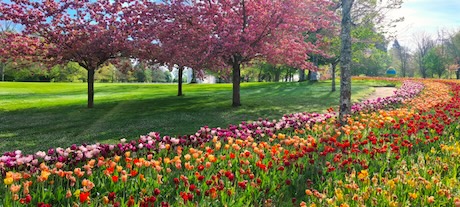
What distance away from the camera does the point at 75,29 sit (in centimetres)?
1520

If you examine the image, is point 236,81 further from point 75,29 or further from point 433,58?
point 433,58

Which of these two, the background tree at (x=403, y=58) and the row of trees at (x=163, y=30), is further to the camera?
the background tree at (x=403, y=58)

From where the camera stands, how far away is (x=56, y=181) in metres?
4.73

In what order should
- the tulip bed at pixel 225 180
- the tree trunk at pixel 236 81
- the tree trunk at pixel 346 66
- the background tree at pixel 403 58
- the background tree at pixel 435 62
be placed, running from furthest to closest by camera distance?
the background tree at pixel 403 58
the background tree at pixel 435 62
the tree trunk at pixel 236 81
the tree trunk at pixel 346 66
the tulip bed at pixel 225 180

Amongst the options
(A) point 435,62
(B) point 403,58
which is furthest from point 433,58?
(B) point 403,58

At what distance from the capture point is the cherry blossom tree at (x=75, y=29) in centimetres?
1482

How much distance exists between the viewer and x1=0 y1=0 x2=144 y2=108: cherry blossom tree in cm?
1482

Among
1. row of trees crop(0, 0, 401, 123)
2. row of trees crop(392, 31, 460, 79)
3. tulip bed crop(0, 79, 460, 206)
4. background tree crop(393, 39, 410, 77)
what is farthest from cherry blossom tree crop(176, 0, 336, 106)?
background tree crop(393, 39, 410, 77)

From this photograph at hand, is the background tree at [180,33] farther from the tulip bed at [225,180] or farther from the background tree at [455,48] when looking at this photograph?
the background tree at [455,48]

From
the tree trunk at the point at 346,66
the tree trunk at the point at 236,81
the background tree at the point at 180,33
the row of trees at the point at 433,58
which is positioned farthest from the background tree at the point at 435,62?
the tree trunk at the point at 346,66

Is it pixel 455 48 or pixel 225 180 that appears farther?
pixel 455 48

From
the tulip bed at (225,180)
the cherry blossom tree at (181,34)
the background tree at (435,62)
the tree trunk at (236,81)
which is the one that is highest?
the background tree at (435,62)

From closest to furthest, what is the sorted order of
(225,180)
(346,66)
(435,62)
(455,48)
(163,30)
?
(225,180), (346,66), (163,30), (455,48), (435,62)

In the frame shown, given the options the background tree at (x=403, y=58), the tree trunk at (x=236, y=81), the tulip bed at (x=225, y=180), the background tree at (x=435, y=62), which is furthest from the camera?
the background tree at (x=403, y=58)
